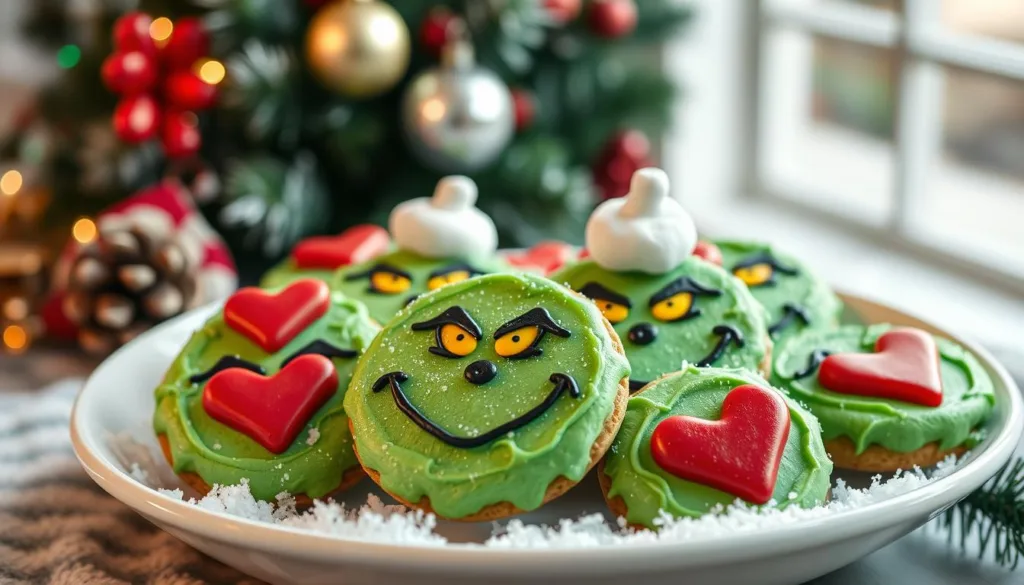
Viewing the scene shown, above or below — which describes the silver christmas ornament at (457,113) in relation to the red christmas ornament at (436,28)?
below

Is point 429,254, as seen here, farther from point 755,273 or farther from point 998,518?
point 998,518

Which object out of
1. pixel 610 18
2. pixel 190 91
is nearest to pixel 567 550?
pixel 190 91

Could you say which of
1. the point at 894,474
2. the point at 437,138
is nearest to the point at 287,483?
the point at 894,474

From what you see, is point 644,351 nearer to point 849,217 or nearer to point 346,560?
point 346,560

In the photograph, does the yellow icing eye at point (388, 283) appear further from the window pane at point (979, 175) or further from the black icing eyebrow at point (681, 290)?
the window pane at point (979, 175)

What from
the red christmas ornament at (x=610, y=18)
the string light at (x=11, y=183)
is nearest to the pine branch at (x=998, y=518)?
the red christmas ornament at (x=610, y=18)

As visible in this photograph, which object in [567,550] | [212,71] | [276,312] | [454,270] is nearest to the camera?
[567,550]

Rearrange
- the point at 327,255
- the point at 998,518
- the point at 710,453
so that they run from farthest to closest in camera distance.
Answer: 1. the point at 327,255
2. the point at 998,518
3. the point at 710,453

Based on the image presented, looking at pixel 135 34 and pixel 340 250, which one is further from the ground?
pixel 135 34
